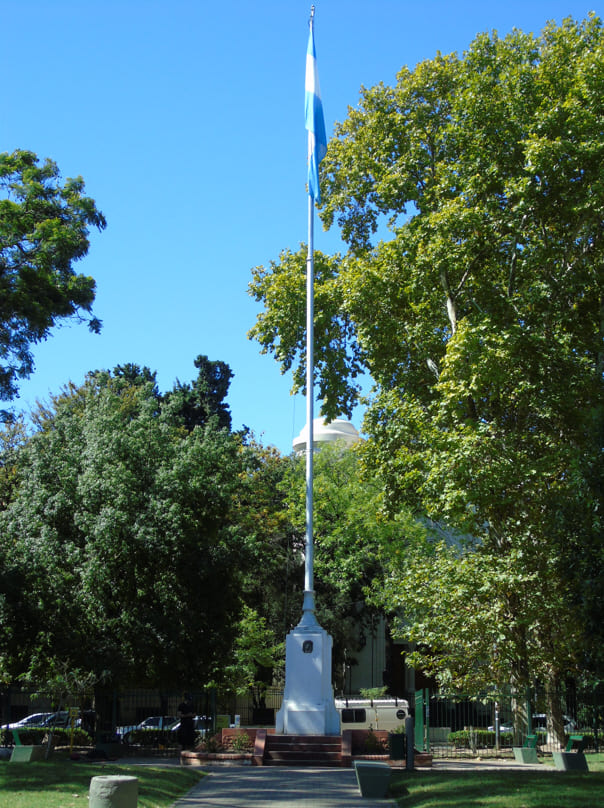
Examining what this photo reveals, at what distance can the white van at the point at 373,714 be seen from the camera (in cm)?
2903

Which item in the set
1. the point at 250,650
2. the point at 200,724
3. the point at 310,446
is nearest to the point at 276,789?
the point at 310,446

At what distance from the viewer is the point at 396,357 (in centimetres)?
2525

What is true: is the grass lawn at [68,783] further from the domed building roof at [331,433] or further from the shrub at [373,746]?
the domed building roof at [331,433]

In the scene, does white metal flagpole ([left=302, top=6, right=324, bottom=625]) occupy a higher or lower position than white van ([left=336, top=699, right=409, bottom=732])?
higher

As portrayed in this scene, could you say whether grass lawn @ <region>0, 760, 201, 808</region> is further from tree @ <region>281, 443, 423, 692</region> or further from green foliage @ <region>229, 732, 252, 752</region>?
tree @ <region>281, 443, 423, 692</region>

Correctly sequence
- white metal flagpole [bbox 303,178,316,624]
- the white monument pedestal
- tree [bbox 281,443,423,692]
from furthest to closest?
tree [bbox 281,443,423,692] → white metal flagpole [bbox 303,178,316,624] → the white monument pedestal

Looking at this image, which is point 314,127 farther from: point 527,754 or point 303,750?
point 527,754

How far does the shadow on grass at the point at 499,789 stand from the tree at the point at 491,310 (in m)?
4.13

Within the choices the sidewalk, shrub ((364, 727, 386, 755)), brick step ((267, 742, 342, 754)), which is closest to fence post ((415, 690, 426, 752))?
shrub ((364, 727, 386, 755))

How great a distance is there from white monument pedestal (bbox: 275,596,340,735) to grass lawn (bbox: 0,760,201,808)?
314 centimetres

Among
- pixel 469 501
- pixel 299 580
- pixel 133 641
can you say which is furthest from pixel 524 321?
pixel 299 580

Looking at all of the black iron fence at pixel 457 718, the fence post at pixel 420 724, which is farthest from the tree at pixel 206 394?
the fence post at pixel 420 724

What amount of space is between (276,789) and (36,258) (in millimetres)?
14146

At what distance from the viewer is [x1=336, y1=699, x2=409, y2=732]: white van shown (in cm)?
2903
